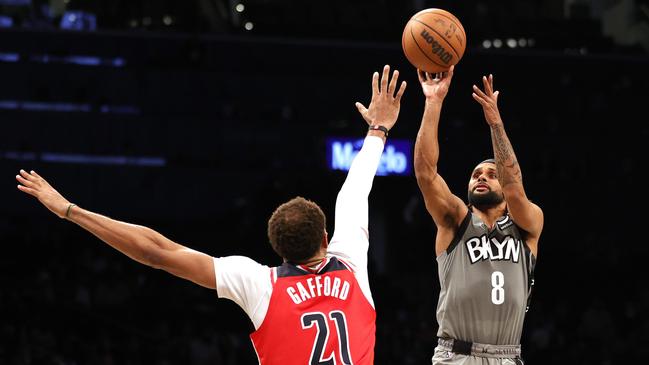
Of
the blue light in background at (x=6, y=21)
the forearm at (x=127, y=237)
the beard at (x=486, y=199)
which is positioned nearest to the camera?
the forearm at (x=127, y=237)

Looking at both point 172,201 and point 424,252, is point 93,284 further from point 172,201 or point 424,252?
point 424,252

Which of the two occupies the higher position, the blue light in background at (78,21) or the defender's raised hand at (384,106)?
the blue light in background at (78,21)

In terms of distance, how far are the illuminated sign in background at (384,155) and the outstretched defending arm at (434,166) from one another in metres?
12.2

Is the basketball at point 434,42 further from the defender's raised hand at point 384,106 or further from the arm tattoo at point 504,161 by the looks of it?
the defender's raised hand at point 384,106

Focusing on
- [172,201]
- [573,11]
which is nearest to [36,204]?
[172,201]

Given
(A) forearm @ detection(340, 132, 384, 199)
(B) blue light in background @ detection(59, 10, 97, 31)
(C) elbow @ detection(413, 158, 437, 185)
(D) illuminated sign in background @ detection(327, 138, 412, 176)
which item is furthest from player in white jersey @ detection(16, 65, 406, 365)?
(B) blue light in background @ detection(59, 10, 97, 31)

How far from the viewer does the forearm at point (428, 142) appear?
21.0ft

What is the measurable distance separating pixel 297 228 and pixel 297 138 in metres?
15.6

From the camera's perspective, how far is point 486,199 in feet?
22.8

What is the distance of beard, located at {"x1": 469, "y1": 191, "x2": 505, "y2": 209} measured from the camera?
6.94 metres

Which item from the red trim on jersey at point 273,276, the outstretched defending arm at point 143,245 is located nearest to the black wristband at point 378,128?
the red trim on jersey at point 273,276

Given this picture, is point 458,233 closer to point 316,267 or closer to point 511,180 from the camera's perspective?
point 511,180

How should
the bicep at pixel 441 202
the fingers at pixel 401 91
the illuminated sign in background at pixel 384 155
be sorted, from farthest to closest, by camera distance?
the illuminated sign in background at pixel 384 155, the bicep at pixel 441 202, the fingers at pixel 401 91

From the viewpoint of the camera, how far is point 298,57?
2075cm
